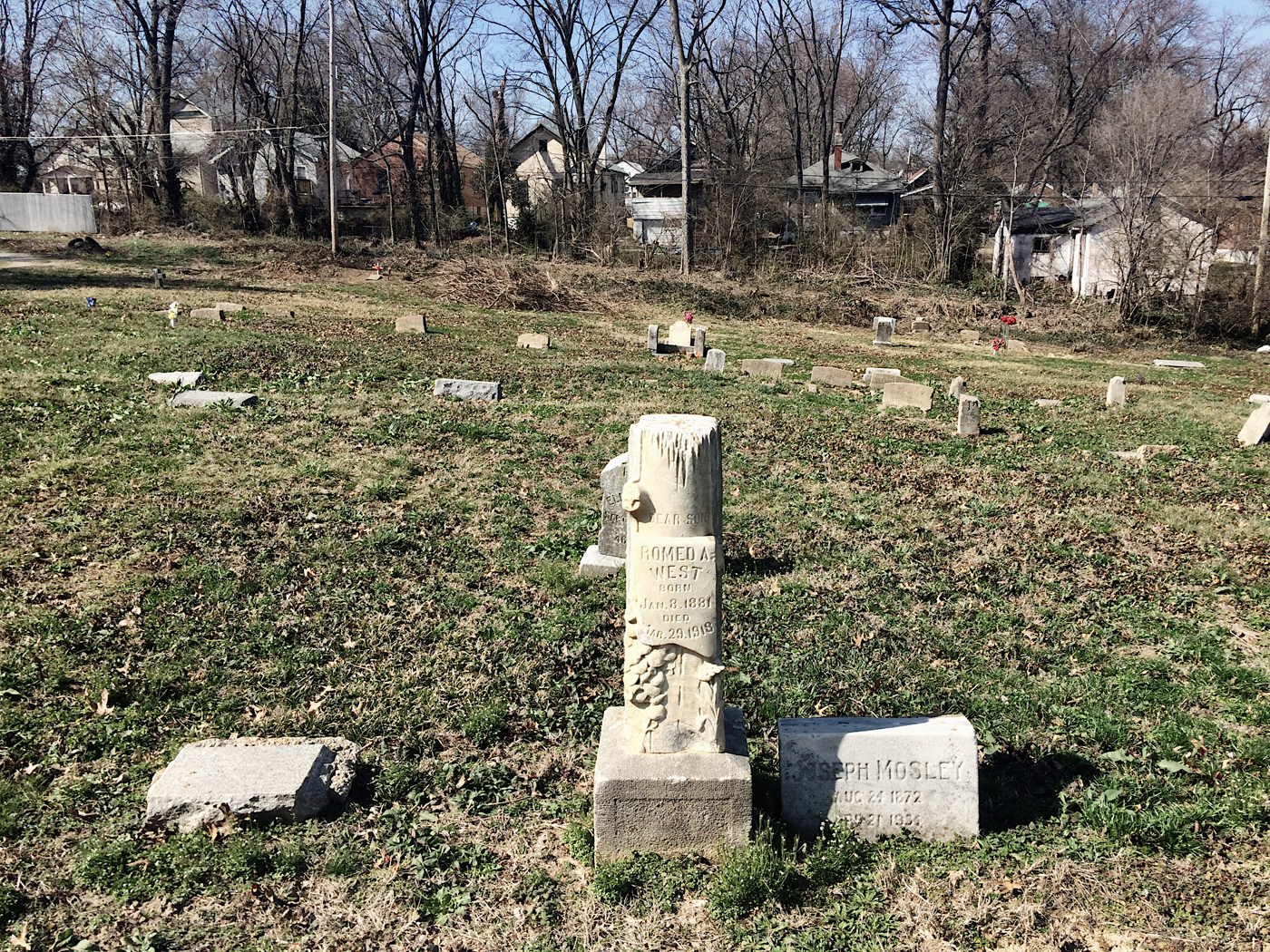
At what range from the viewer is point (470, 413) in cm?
1282

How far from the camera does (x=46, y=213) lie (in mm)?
38469

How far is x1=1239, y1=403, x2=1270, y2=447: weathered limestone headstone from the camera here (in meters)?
13.0

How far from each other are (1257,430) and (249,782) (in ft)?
44.4

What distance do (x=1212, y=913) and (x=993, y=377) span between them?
15.9 metres

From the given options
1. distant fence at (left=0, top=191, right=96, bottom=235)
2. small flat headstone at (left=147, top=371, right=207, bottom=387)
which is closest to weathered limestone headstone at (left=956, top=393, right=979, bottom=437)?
small flat headstone at (left=147, top=371, right=207, bottom=387)

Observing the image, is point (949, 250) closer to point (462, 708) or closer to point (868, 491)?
point (868, 491)

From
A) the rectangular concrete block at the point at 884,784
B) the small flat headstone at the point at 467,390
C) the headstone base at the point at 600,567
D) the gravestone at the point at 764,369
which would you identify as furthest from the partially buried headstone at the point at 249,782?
the gravestone at the point at 764,369

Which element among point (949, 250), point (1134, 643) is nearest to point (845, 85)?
point (949, 250)

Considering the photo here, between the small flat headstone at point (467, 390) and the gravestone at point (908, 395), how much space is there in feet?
20.3

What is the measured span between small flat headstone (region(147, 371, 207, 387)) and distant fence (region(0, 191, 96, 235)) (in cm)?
3098

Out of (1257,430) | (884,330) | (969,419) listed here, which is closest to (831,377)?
(969,419)

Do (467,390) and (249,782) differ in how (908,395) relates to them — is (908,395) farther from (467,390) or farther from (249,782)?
(249,782)

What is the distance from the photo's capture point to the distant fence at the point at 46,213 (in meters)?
38.3

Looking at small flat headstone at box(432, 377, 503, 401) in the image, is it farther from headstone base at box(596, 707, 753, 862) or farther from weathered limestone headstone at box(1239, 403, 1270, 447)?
weathered limestone headstone at box(1239, 403, 1270, 447)
